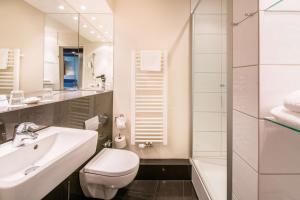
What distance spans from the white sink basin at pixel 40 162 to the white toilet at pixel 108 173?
443 mm

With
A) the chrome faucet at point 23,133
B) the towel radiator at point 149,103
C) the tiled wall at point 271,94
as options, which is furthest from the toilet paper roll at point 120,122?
the tiled wall at point 271,94

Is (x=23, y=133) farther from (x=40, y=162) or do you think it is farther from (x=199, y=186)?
(x=199, y=186)

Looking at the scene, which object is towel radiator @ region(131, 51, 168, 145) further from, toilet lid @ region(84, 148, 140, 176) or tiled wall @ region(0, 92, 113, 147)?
toilet lid @ region(84, 148, 140, 176)

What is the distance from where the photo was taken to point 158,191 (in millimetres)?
2137

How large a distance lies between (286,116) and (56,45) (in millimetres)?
2056

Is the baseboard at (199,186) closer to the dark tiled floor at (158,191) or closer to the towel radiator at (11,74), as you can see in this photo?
the dark tiled floor at (158,191)

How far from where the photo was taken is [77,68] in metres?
2.33

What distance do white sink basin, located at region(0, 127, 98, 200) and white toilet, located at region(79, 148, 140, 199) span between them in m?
0.44

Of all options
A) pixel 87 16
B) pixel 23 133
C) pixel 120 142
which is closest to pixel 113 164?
pixel 120 142

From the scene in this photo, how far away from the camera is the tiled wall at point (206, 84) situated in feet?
6.49

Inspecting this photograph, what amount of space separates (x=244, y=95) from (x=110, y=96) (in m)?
1.71

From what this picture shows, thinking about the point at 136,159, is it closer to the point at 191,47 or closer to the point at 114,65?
the point at 114,65

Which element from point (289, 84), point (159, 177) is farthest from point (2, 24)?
point (159, 177)

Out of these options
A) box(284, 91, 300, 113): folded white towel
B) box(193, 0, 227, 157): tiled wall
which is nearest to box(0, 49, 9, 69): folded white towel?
box(284, 91, 300, 113): folded white towel
